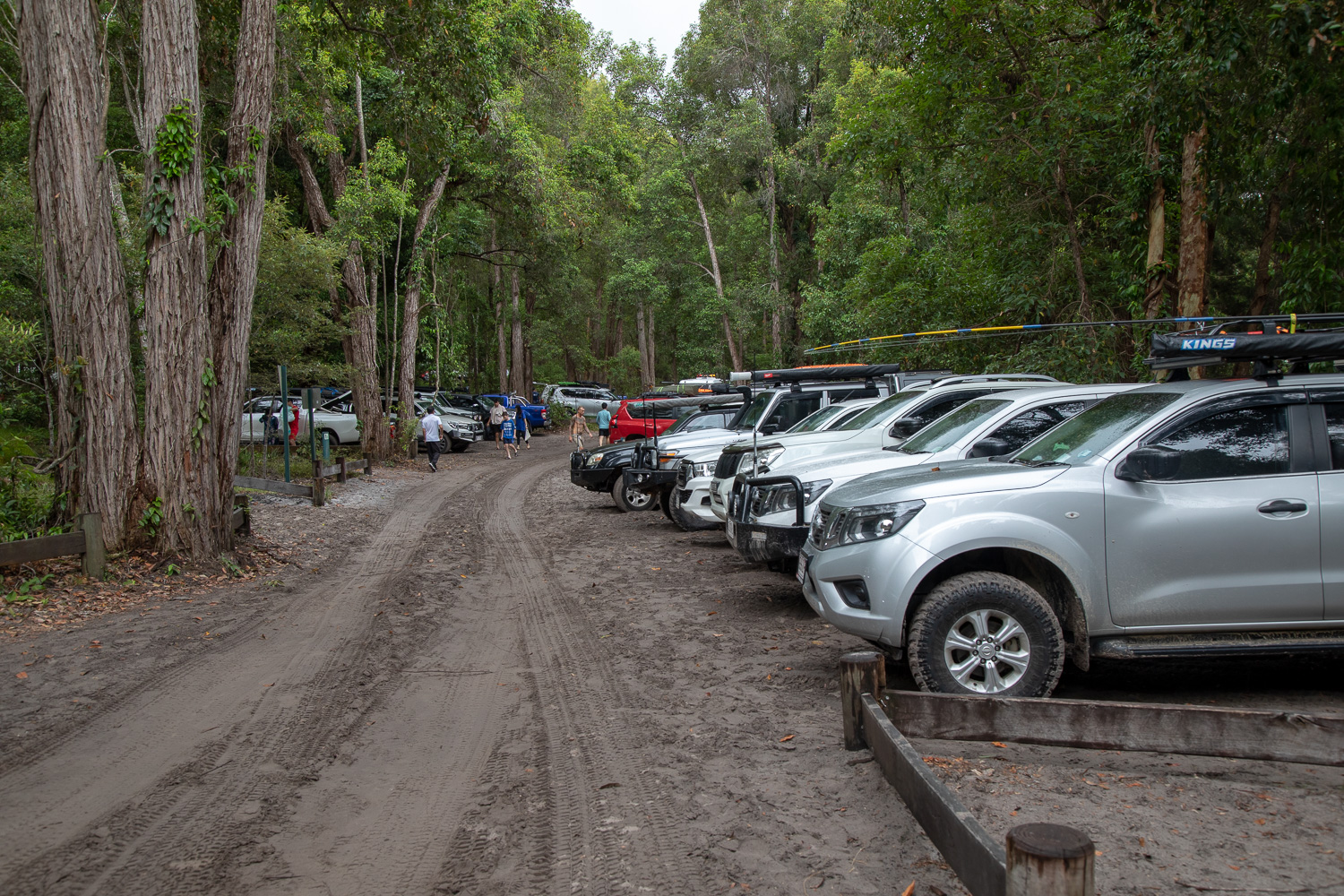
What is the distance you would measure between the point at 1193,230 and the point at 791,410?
591 cm

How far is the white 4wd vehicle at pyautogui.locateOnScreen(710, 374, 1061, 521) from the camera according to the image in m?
9.75

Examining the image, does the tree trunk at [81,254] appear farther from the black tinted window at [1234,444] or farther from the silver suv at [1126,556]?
the black tinted window at [1234,444]

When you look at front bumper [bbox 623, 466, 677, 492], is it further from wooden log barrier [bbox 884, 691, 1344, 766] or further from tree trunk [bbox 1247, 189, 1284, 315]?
tree trunk [bbox 1247, 189, 1284, 315]

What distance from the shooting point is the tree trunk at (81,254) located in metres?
9.35

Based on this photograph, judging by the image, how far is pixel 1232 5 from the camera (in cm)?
921

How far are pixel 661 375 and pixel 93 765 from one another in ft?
213

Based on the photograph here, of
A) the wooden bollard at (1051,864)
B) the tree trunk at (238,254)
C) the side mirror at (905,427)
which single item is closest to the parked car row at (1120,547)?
the wooden bollard at (1051,864)

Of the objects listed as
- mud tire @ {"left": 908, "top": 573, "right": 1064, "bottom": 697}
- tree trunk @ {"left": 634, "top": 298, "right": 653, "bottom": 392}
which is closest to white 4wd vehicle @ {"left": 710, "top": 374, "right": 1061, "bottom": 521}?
mud tire @ {"left": 908, "top": 573, "right": 1064, "bottom": 697}

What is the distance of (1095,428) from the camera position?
5816 millimetres

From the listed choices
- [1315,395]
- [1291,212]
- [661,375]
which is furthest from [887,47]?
[661,375]

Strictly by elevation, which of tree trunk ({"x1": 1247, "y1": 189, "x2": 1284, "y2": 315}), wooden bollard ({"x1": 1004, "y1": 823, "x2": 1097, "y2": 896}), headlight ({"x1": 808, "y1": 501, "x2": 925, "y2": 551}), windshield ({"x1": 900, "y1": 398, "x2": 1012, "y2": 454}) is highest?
tree trunk ({"x1": 1247, "y1": 189, "x2": 1284, "y2": 315})

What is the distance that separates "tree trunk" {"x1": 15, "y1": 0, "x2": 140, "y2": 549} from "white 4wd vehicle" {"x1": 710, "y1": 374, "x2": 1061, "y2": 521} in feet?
21.2

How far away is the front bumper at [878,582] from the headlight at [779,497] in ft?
7.30

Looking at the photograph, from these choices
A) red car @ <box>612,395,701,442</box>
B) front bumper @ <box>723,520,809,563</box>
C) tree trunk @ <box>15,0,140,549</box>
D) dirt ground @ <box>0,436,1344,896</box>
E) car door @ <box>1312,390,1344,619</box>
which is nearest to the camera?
dirt ground @ <box>0,436,1344,896</box>
